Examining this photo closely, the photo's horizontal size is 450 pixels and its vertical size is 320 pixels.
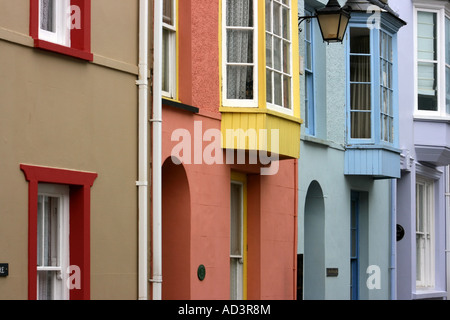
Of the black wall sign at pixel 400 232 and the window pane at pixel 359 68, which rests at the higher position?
the window pane at pixel 359 68

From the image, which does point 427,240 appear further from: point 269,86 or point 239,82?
point 239,82

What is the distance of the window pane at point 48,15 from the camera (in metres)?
12.2

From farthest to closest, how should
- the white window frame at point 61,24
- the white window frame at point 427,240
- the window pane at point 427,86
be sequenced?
the white window frame at point 427,240, the window pane at point 427,86, the white window frame at point 61,24

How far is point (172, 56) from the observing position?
14656mm

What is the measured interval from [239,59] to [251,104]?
0.64 metres

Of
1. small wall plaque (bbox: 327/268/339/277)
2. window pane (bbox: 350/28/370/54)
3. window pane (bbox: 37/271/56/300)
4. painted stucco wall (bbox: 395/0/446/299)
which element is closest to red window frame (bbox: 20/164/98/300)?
window pane (bbox: 37/271/56/300)

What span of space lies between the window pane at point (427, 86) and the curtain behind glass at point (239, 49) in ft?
26.7

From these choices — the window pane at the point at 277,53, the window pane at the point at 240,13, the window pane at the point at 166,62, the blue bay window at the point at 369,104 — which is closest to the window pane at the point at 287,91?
the window pane at the point at 277,53

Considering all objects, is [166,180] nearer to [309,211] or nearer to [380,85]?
[309,211]

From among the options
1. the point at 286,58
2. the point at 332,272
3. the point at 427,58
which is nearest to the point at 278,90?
the point at 286,58

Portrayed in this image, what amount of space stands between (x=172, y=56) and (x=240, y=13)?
4.95ft

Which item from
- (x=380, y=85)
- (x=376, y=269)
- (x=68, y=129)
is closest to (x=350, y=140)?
(x=380, y=85)

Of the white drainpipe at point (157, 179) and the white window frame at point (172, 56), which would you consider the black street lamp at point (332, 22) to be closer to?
the white window frame at point (172, 56)

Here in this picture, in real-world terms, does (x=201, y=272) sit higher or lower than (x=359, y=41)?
lower
